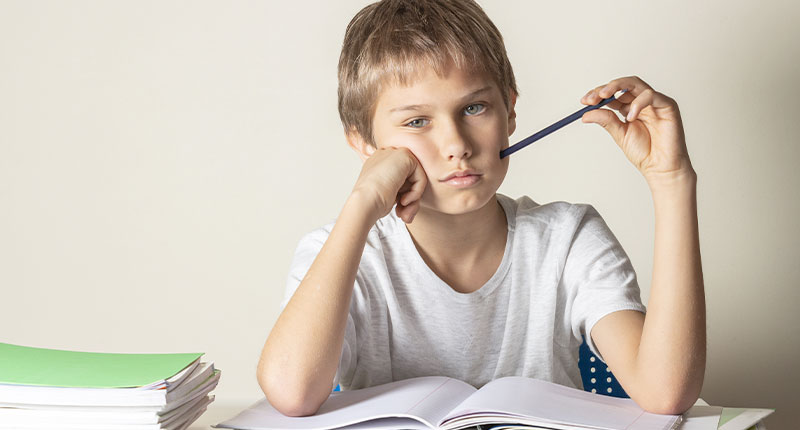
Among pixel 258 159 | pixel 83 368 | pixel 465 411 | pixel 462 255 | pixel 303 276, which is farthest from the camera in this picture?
pixel 258 159

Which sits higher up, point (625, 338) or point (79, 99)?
point (79, 99)

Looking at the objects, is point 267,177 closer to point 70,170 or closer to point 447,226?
point 70,170

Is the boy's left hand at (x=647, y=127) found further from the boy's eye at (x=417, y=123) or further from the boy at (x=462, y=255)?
the boy's eye at (x=417, y=123)

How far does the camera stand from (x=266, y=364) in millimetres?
965

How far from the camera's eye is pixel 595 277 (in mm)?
1160

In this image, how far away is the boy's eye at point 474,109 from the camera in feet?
3.71

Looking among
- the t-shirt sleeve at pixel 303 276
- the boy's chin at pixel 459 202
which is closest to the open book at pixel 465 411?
the t-shirt sleeve at pixel 303 276

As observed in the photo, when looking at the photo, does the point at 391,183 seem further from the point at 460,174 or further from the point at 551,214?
the point at 551,214

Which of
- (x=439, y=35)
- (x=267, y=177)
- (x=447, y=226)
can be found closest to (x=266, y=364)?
(x=447, y=226)

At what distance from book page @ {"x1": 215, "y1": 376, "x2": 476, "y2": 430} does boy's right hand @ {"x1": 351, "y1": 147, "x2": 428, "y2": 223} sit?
215 mm

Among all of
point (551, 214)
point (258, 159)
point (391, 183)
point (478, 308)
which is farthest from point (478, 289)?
point (258, 159)

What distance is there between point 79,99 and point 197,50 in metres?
0.32

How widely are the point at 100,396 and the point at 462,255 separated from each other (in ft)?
1.90

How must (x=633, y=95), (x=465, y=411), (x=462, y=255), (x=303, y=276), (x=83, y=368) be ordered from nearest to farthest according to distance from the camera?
(x=465, y=411)
(x=83, y=368)
(x=633, y=95)
(x=303, y=276)
(x=462, y=255)
